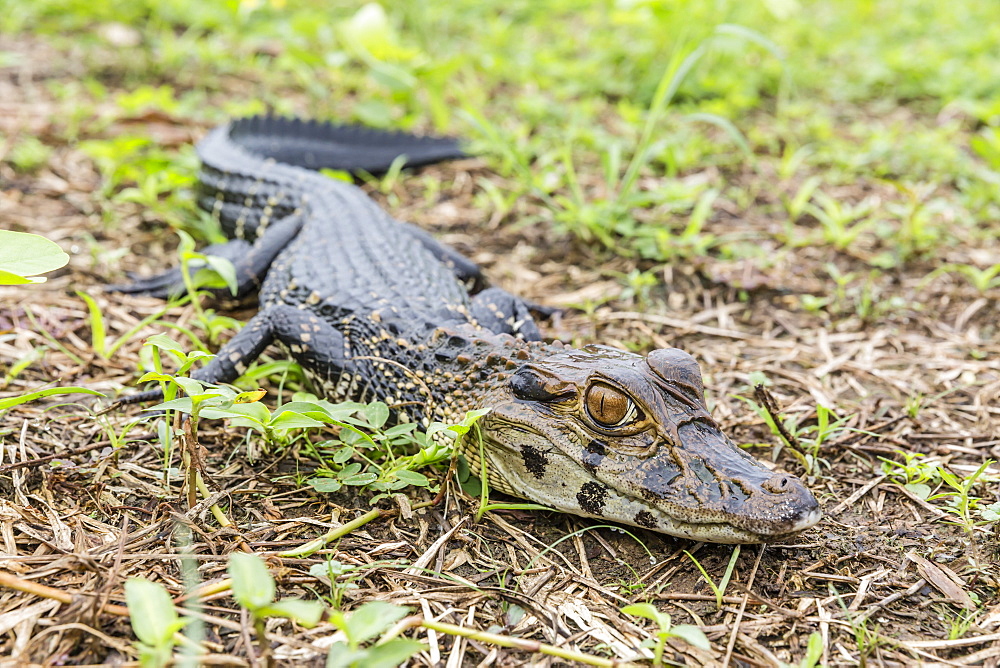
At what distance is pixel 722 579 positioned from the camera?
2.38m

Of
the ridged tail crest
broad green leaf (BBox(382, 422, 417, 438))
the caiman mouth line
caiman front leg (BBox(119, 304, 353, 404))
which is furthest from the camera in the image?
the ridged tail crest

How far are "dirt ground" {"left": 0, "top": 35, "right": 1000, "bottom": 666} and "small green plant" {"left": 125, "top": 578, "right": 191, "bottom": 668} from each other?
204 millimetres

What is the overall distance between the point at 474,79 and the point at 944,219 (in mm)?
3998

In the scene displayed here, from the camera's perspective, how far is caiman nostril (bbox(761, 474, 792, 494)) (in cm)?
227

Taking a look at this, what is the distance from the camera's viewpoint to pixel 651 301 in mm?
4191

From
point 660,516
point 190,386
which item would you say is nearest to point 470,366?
point 660,516

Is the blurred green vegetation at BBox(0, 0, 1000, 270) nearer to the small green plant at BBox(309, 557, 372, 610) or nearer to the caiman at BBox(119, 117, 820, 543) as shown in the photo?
the caiman at BBox(119, 117, 820, 543)

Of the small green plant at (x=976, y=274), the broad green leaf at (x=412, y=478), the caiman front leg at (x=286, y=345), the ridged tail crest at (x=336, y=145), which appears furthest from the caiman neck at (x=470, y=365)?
the ridged tail crest at (x=336, y=145)

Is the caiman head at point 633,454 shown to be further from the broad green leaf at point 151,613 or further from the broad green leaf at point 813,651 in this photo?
the broad green leaf at point 151,613

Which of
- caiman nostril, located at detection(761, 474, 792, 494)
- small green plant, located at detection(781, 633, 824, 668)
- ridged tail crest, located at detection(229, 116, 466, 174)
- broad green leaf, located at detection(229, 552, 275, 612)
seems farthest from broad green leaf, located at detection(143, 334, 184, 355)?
ridged tail crest, located at detection(229, 116, 466, 174)

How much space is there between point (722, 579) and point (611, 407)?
0.62m

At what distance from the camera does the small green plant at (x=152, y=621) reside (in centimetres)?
175

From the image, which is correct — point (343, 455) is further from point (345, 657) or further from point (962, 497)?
point (962, 497)

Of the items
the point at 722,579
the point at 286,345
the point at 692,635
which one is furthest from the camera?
the point at 286,345
